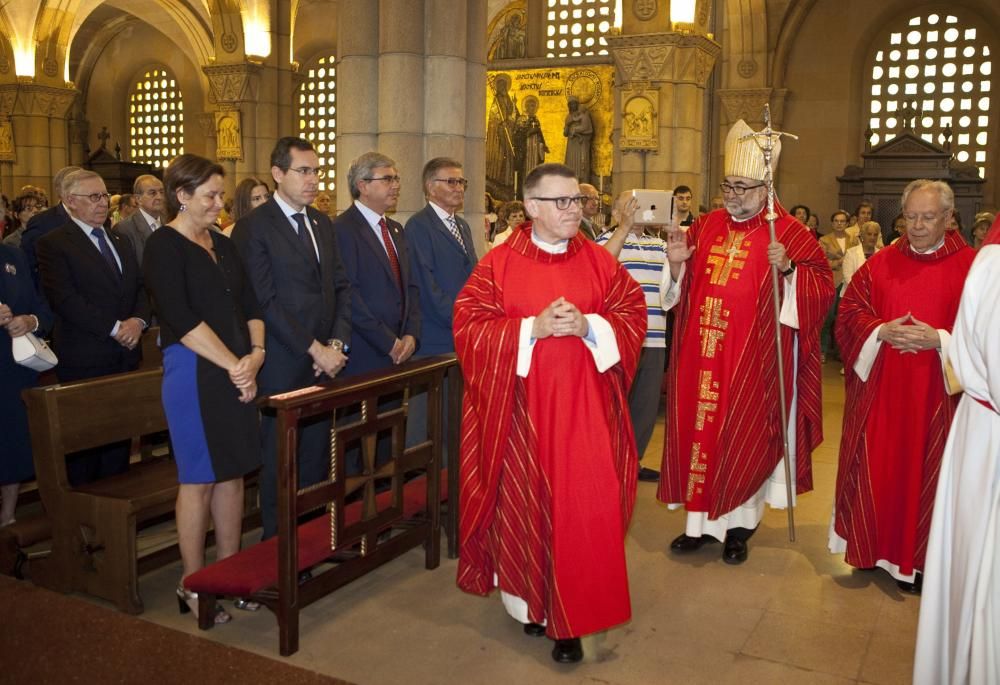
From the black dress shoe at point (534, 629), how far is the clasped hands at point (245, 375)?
4.48 ft

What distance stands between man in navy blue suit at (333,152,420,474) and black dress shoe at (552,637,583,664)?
5.82ft

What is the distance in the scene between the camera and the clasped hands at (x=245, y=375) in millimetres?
3514

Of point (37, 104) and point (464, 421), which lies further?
point (37, 104)

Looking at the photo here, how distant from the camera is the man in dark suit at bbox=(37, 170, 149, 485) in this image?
14.8 ft

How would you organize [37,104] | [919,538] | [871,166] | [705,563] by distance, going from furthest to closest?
[37,104]
[871,166]
[705,563]
[919,538]

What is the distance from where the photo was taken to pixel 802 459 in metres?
4.55

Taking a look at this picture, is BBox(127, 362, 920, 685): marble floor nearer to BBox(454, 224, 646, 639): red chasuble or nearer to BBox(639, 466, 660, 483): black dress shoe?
BBox(454, 224, 646, 639): red chasuble

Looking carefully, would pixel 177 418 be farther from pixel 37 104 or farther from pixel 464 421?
pixel 37 104

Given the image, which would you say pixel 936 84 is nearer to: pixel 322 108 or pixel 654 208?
pixel 322 108

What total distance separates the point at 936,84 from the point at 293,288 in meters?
15.1

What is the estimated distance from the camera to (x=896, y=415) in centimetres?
411

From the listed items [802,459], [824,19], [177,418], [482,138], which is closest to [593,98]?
[824,19]

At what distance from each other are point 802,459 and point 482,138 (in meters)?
3.72

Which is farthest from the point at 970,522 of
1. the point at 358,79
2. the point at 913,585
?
the point at 358,79
